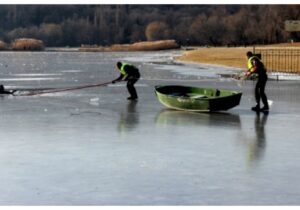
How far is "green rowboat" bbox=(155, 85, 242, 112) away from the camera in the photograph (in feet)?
58.4

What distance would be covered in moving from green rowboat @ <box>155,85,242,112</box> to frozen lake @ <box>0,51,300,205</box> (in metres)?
0.29

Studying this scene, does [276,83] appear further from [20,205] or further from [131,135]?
[20,205]

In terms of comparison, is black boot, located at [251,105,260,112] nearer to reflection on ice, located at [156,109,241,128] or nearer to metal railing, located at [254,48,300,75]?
reflection on ice, located at [156,109,241,128]

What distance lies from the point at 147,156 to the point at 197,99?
721 centimetres

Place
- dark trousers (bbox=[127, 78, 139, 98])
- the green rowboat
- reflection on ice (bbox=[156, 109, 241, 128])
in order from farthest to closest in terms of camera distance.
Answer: dark trousers (bbox=[127, 78, 139, 98])
the green rowboat
reflection on ice (bbox=[156, 109, 241, 128])

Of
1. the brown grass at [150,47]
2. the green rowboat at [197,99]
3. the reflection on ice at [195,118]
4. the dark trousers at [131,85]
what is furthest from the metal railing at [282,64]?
the brown grass at [150,47]

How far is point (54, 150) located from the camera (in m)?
11.7

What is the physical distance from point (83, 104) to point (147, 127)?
6457 millimetres

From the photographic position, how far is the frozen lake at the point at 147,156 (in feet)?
26.7

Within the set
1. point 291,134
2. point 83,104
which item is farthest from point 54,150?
point 83,104

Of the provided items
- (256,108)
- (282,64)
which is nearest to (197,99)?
(256,108)

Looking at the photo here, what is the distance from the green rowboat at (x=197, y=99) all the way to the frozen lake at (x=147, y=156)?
0.94 feet

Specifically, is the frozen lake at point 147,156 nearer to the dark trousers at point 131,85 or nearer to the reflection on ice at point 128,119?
the reflection on ice at point 128,119

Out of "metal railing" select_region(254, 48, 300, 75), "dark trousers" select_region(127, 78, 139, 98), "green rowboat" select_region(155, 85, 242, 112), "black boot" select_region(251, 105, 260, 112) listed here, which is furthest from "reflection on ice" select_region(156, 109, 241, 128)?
"metal railing" select_region(254, 48, 300, 75)
